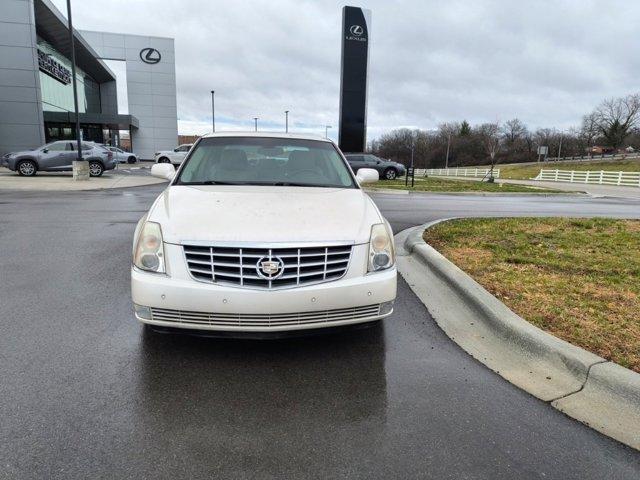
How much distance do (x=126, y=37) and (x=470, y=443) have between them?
52542mm

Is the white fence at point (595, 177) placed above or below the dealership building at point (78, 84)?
below

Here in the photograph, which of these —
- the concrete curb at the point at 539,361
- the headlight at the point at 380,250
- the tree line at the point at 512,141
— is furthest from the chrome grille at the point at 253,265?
the tree line at the point at 512,141

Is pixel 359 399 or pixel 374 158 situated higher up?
pixel 374 158

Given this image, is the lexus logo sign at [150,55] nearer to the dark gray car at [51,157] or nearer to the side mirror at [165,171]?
the dark gray car at [51,157]

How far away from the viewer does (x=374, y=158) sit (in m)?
25.5

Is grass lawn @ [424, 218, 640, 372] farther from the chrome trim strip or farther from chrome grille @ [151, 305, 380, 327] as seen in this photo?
the chrome trim strip

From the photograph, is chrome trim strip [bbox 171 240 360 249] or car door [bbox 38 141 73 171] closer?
chrome trim strip [bbox 171 240 360 249]

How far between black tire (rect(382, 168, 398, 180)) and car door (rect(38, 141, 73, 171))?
1625 cm

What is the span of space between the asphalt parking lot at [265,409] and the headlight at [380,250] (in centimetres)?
69

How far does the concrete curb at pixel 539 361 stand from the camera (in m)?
2.70

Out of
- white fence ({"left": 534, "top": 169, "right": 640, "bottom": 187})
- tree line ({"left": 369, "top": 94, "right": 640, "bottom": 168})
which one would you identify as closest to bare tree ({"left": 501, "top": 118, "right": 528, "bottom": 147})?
tree line ({"left": 369, "top": 94, "right": 640, "bottom": 168})

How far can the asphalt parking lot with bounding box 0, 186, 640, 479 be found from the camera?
89.0 inches

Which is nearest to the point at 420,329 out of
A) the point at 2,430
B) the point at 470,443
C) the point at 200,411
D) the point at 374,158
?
the point at 470,443

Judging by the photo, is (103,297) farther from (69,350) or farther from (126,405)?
(126,405)
